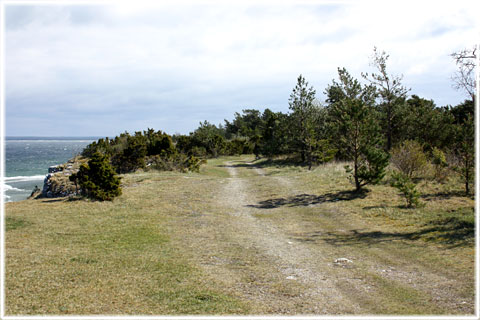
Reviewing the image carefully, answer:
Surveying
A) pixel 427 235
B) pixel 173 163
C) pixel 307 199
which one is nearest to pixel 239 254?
pixel 427 235

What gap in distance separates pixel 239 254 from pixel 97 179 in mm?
10492

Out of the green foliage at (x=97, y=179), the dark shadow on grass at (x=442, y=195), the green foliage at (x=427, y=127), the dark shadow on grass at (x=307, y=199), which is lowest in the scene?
the dark shadow on grass at (x=307, y=199)

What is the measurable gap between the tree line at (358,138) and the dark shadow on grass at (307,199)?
2.56ft

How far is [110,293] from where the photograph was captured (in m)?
6.31

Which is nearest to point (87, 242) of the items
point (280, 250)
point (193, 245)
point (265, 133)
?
point (193, 245)

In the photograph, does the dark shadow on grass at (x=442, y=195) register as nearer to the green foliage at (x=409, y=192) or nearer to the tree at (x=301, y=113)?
Answer: the green foliage at (x=409, y=192)

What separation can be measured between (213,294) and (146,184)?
16.5 meters

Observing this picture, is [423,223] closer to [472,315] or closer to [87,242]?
[472,315]

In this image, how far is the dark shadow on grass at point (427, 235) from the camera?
9719mm

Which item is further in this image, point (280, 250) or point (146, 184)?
point (146, 184)

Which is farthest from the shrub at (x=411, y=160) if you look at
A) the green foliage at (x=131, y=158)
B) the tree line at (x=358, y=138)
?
the green foliage at (x=131, y=158)

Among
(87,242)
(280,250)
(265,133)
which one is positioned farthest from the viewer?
(265,133)

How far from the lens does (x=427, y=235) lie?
407 inches

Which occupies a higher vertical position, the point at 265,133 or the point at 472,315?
the point at 265,133
